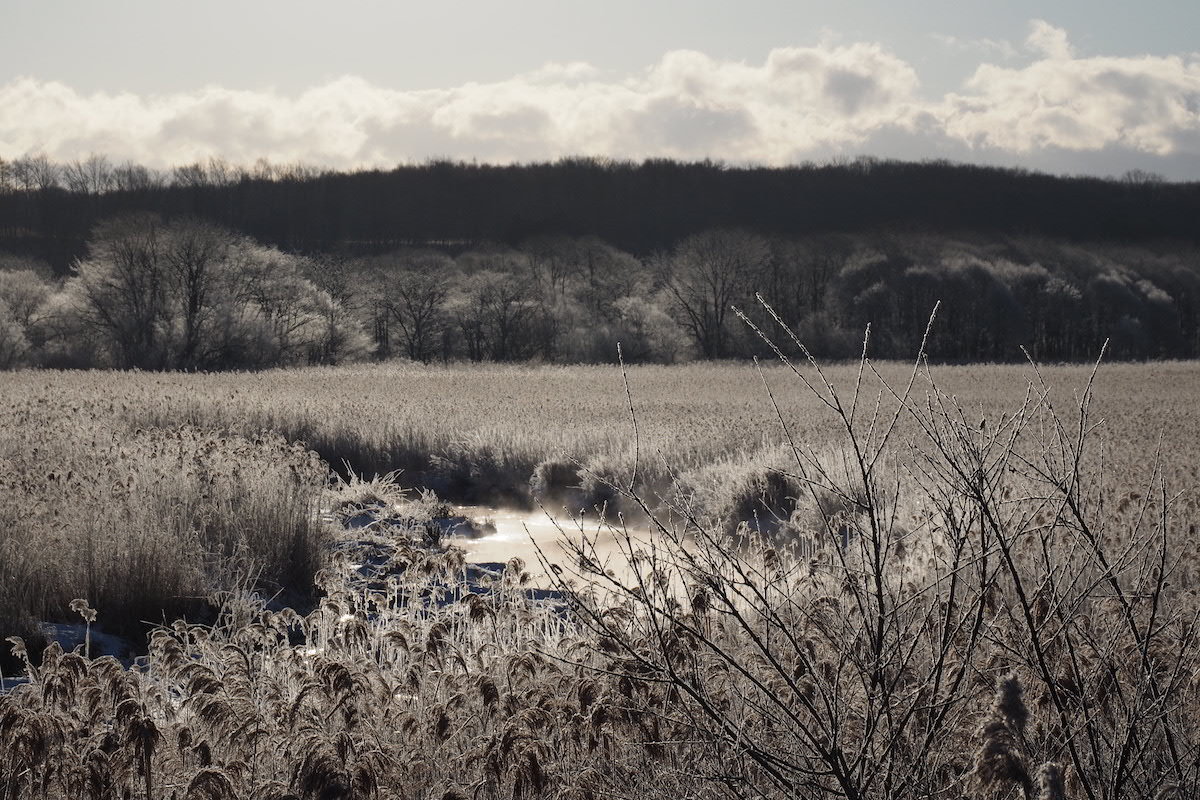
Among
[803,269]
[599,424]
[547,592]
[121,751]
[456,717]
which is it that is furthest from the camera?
[803,269]

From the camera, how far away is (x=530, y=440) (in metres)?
16.0

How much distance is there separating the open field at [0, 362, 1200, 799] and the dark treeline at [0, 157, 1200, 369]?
999cm

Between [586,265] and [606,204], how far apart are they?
113 feet

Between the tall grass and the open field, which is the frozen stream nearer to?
the open field

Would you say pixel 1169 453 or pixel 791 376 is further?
pixel 791 376

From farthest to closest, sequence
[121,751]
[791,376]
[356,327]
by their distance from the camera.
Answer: [356,327] < [791,376] < [121,751]

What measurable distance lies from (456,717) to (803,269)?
67.6 m

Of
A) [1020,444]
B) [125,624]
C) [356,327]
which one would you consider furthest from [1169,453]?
[356,327]

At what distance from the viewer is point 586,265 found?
234 ft

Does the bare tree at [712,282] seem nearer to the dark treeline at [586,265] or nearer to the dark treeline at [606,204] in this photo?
the dark treeline at [586,265]

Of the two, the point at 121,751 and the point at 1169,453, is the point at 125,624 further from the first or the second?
the point at 1169,453

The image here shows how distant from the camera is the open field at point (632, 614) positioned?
2771 mm

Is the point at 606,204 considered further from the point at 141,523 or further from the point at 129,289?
the point at 141,523

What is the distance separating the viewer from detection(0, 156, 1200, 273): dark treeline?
9319 centimetres
